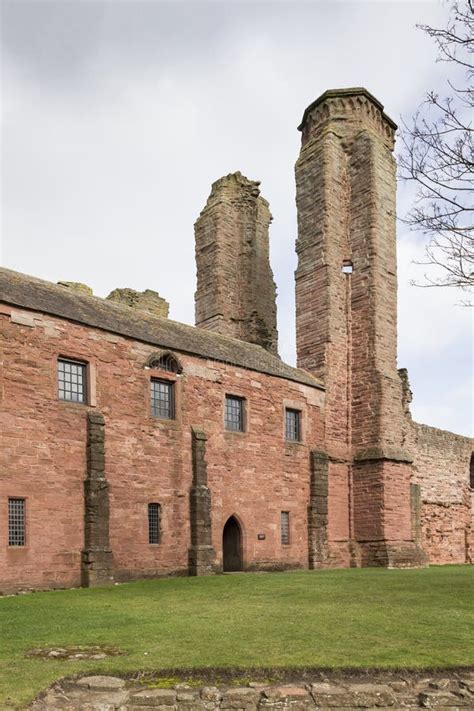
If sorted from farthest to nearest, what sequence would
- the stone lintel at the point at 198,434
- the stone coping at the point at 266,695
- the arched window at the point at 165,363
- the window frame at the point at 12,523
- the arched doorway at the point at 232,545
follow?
the arched doorway at the point at 232,545 → the stone lintel at the point at 198,434 → the arched window at the point at 165,363 → the window frame at the point at 12,523 → the stone coping at the point at 266,695

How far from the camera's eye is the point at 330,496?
81.7 feet

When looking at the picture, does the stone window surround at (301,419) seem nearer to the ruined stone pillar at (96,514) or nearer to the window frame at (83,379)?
the ruined stone pillar at (96,514)

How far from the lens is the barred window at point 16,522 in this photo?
15.9 meters

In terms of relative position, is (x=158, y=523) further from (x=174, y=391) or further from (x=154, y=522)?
(x=174, y=391)

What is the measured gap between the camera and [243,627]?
957cm

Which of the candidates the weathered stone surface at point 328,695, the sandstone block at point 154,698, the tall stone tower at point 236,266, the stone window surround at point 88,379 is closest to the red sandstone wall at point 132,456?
the stone window surround at point 88,379

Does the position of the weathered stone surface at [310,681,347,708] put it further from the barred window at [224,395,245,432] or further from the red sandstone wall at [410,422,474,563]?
the red sandstone wall at [410,422,474,563]

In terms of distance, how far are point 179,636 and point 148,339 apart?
38.2 feet

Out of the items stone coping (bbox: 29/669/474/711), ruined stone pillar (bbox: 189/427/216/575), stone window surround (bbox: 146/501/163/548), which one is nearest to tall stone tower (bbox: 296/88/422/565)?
ruined stone pillar (bbox: 189/427/216/575)

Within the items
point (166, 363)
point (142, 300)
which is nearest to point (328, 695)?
point (166, 363)

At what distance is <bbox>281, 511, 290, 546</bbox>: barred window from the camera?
23.1 meters

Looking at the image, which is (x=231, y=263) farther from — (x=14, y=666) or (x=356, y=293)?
(x=14, y=666)

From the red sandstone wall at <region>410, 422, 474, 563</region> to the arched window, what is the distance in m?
12.7

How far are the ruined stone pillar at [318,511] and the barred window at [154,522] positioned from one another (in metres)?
6.81
